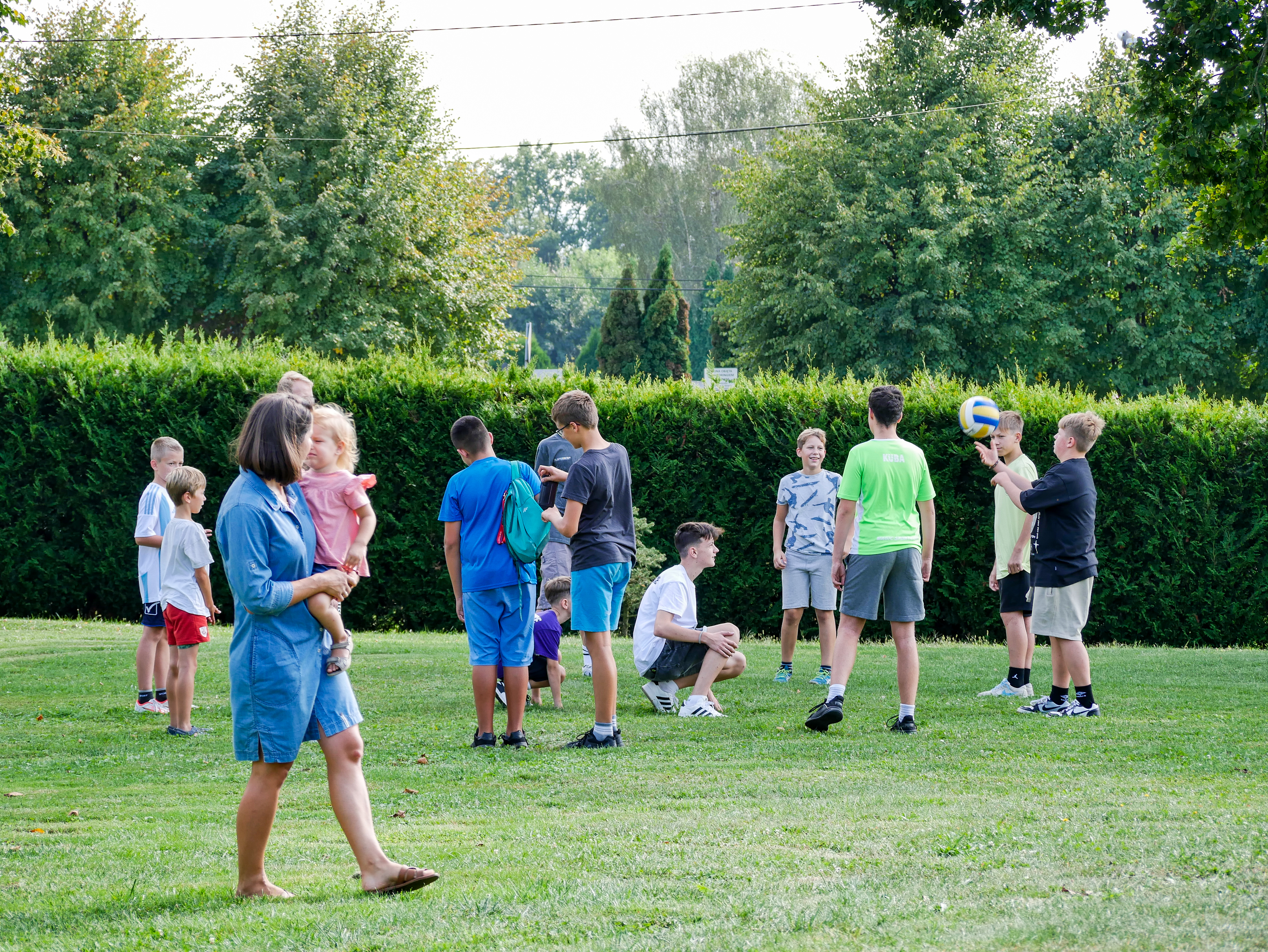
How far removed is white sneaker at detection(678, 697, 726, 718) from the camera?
8633mm

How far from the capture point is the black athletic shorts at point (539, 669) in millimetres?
9164

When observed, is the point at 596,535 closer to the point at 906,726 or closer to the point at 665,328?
the point at 906,726

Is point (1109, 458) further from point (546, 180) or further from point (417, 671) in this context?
point (546, 180)

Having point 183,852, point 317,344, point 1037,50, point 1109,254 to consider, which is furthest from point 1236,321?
point 183,852

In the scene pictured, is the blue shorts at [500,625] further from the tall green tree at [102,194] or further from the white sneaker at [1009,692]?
the tall green tree at [102,194]

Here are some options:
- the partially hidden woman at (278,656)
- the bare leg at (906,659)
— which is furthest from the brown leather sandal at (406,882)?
the bare leg at (906,659)

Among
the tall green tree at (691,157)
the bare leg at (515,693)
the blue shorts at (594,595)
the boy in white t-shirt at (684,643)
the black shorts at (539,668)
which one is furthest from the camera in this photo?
the tall green tree at (691,157)

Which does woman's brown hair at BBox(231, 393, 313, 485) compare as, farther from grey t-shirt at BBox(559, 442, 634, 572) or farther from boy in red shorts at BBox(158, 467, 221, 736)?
boy in red shorts at BBox(158, 467, 221, 736)

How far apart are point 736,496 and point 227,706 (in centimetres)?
839

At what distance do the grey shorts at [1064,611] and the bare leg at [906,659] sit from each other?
112 cm

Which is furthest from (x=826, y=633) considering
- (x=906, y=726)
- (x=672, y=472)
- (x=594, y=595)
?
(x=672, y=472)

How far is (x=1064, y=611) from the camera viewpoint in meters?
8.41

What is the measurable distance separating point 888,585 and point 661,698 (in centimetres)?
202

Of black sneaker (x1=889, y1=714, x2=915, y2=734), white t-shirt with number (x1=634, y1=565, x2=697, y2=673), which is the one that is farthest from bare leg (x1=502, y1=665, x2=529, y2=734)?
black sneaker (x1=889, y1=714, x2=915, y2=734)
